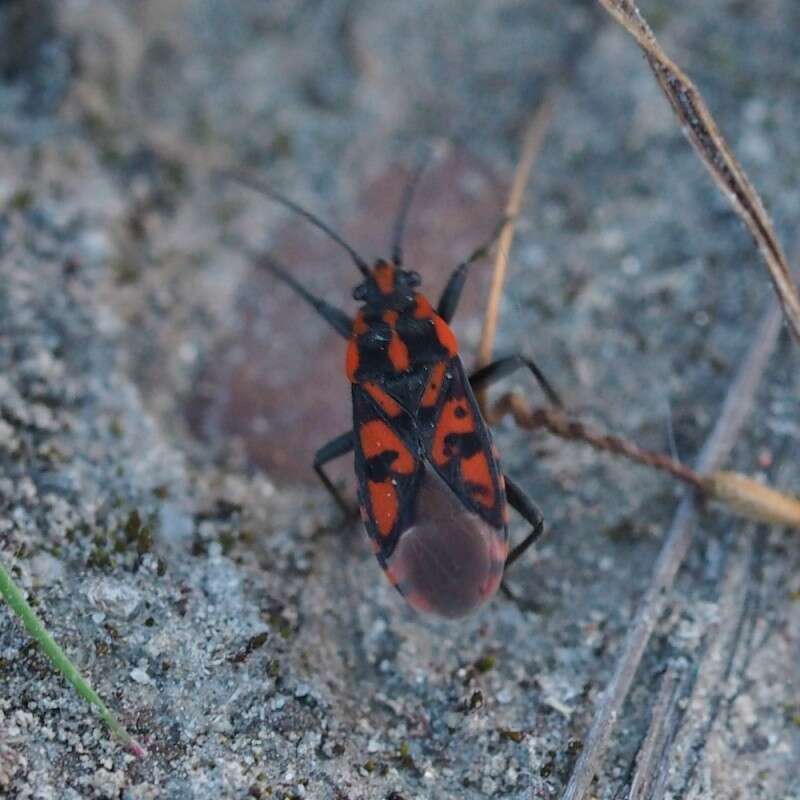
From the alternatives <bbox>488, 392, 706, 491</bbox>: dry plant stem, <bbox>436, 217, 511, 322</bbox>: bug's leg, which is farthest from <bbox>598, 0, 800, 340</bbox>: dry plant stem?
<bbox>436, 217, 511, 322</bbox>: bug's leg

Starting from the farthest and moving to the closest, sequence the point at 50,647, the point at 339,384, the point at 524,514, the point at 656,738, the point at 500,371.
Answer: the point at 339,384 < the point at 500,371 < the point at 524,514 < the point at 656,738 < the point at 50,647

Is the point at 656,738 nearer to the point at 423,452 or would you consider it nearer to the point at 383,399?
the point at 423,452

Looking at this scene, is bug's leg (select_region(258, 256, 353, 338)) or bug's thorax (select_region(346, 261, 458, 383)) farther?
bug's leg (select_region(258, 256, 353, 338))

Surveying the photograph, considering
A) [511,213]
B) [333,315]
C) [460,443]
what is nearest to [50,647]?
[460,443]

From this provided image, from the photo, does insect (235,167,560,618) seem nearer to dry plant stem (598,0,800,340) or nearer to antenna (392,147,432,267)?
antenna (392,147,432,267)

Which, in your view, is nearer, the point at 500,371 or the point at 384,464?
the point at 384,464

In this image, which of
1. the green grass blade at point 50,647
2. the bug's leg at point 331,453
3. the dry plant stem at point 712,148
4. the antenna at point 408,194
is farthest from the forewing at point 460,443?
the green grass blade at point 50,647

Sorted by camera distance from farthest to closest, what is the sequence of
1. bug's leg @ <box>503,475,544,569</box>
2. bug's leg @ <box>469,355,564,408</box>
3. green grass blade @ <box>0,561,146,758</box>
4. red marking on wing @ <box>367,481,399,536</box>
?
1. bug's leg @ <box>469,355,564,408</box>
2. bug's leg @ <box>503,475,544,569</box>
3. red marking on wing @ <box>367,481,399,536</box>
4. green grass blade @ <box>0,561,146,758</box>
